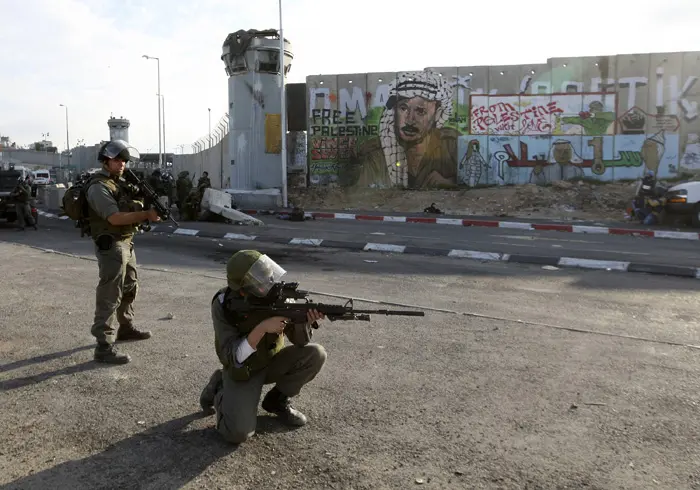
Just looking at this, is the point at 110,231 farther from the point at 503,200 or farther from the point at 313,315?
the point at 503,200

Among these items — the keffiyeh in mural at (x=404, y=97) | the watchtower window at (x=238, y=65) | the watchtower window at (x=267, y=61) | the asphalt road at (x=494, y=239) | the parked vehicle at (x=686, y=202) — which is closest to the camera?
the asphalt road at (x=494, y=239)

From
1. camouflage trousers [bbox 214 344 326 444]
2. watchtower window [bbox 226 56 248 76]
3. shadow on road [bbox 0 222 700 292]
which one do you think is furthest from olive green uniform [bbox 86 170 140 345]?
watchtower window [bbox 226 56 248 76]

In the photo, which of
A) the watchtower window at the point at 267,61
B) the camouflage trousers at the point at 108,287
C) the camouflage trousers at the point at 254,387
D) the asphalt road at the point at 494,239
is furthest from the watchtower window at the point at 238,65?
the camouflage trousers at the point at 254,387

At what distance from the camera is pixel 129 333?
5.88 metres

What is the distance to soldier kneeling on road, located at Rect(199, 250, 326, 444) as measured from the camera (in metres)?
3.62

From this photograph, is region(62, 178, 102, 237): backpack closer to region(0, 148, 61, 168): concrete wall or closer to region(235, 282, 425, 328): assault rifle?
region(235, 282, 425, 328): assault rifle

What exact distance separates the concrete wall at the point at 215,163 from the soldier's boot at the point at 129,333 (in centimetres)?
2210

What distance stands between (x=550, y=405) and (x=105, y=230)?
12.1 feet

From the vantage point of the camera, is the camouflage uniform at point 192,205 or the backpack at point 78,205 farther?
the camouflage uniform at point 192,205

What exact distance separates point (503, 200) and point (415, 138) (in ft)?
16.4

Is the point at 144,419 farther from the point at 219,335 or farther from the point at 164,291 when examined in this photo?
the point at 164,291

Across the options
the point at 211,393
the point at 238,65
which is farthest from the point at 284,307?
the point at 238,65

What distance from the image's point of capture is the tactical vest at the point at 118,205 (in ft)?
17.0

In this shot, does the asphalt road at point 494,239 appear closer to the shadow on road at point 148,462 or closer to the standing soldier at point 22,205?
the standing soldier at point 22,205
